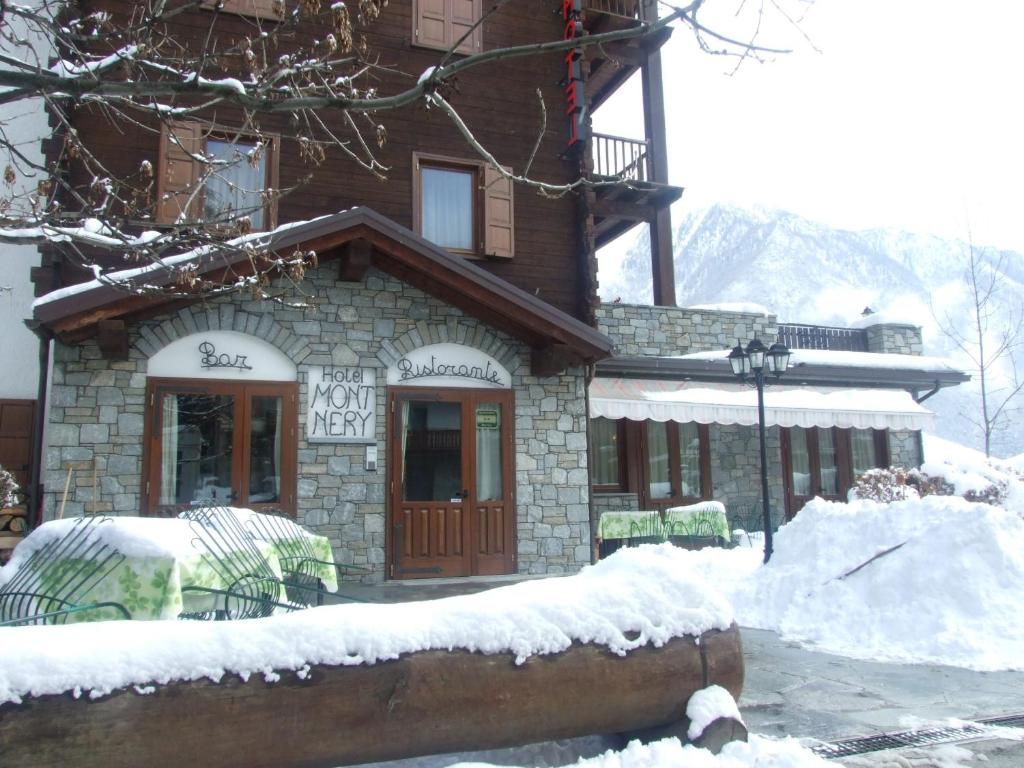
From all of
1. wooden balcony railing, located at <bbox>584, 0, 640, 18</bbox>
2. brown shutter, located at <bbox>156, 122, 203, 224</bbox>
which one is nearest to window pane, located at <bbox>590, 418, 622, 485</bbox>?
wooden balcony railing, located at <bbox>584, 0, 640, 18</bbox>

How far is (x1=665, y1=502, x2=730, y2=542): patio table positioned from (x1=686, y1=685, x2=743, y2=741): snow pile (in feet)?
28.7

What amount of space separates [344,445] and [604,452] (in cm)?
574

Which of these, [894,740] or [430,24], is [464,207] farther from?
[894,740]

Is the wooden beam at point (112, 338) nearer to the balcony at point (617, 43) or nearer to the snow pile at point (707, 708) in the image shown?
the snow pile at point (707, 708)

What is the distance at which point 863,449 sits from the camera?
15852 mm

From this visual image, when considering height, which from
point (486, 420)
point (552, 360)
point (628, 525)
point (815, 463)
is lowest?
point (628, 525)

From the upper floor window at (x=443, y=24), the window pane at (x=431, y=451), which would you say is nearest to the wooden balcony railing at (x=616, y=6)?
the upper floor window at (x=443, y=24)

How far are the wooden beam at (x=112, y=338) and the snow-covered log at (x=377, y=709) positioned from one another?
638cm

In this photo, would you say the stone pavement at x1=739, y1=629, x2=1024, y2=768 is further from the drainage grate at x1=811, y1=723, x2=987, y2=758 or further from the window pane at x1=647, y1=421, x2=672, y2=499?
the window pane at x1=647, y1=421, x2=672, y2=499

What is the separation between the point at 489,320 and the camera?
9.94 m

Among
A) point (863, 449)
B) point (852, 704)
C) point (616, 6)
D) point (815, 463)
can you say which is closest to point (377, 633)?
point (852, 704)

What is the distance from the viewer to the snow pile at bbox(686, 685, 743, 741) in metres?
3.10

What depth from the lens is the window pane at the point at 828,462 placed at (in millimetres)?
15312

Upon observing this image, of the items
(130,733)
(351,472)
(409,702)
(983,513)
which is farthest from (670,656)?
(351,472)
